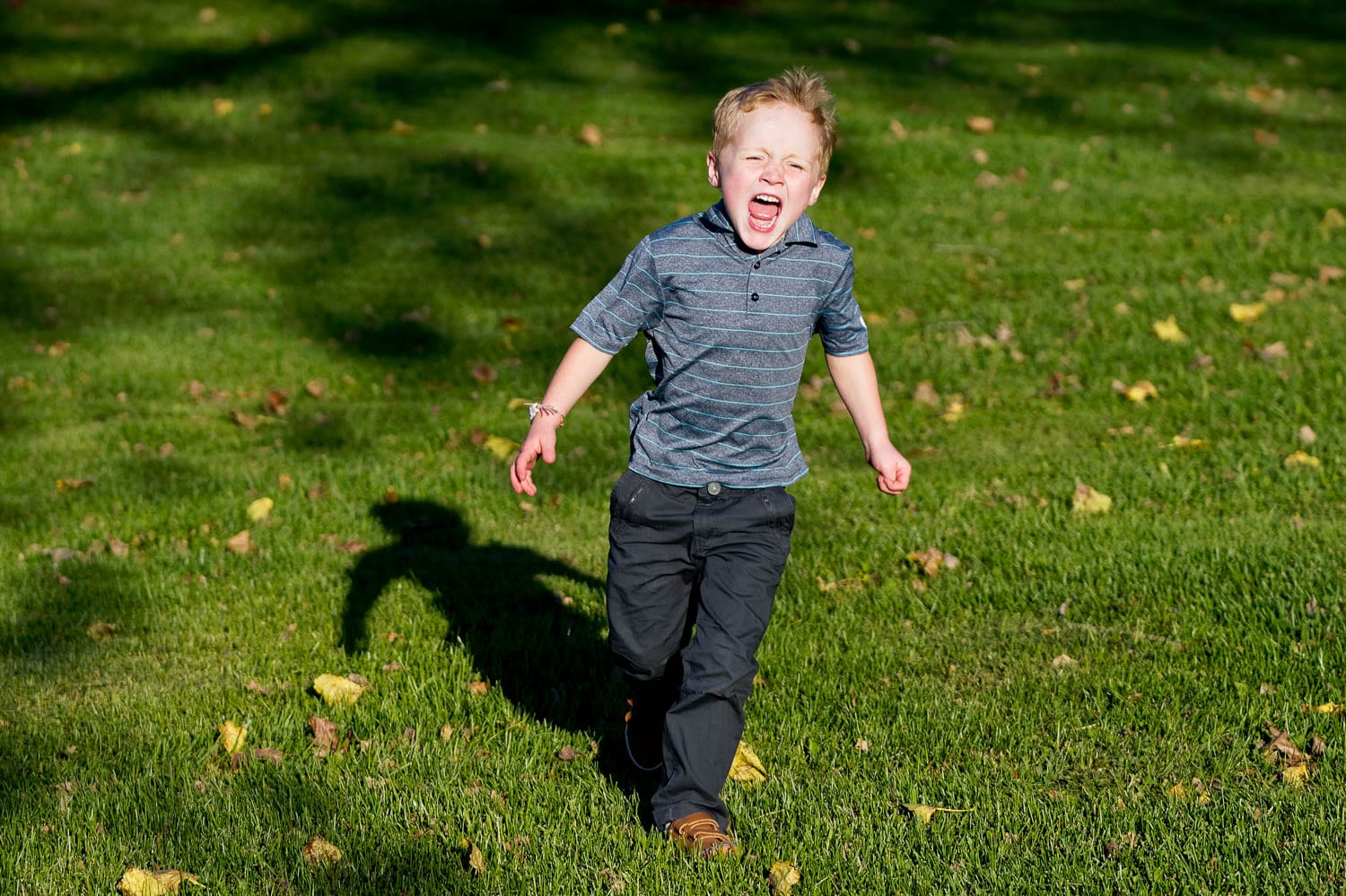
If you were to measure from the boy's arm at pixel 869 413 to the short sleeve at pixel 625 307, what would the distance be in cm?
52

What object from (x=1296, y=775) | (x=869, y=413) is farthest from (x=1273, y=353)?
(x=869, y=413)

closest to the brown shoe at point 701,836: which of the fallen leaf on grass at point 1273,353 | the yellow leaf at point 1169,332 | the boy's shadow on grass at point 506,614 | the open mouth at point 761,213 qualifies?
the boy's shadow on grass at point 506,614

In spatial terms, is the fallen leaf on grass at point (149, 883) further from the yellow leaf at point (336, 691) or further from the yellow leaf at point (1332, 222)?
the yellow leaf at point (1332, 222)

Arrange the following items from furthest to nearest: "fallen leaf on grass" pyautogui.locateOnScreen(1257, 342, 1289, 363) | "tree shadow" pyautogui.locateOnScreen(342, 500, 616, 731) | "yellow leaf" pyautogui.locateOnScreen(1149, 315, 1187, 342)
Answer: "yellow leaf" pyautogui.locateOnScreen(1149, 315, 1187, 342), "fallen leaf on grass" pyautogui.locateOnScreen(1257, 342, 1289, 363), "tree shadow" pyautogui.locateOnScreen(342, 500, 616, 731)

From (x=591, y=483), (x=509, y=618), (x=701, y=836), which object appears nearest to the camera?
(x=701, y=836)

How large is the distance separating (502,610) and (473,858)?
160 cm

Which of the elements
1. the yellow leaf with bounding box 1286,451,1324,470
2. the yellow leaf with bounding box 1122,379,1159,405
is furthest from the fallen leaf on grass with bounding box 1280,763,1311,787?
the yellow leaf with bounding box 1122,379,1159,405

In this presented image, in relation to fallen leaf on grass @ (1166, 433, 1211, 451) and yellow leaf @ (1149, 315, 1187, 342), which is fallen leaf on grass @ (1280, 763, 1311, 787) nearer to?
fallen leaf on grass @ (1166, 433, 1211, 451)

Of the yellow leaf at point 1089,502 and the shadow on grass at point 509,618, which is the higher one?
the yellow leaf at point 1089,502

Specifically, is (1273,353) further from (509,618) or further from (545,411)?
(545,411)

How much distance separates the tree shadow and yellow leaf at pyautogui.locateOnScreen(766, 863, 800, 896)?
38.0 inches

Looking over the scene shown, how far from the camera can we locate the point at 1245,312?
7867 mm

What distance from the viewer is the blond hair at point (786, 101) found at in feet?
11.1

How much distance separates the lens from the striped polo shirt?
3.45 meters
